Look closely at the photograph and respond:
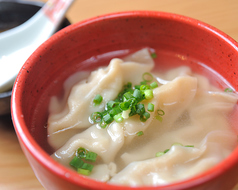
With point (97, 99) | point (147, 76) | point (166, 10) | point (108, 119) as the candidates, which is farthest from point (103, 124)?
point (166, 10)

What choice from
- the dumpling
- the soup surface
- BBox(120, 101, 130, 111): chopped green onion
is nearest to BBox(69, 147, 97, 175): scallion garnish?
the soup surface

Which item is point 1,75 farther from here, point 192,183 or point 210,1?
point 210,1

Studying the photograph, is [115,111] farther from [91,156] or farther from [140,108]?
[91,156]

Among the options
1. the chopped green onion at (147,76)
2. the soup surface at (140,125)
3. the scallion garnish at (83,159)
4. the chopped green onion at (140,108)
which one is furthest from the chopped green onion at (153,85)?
the scallion garnish at (83,159)

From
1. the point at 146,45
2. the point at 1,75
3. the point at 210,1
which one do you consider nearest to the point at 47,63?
the point at 1,75

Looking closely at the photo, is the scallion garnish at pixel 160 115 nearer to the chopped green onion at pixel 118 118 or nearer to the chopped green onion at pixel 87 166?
the chopped green onion at pixel 118 118
